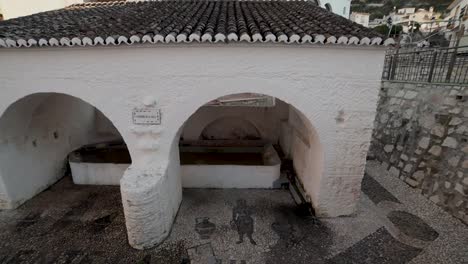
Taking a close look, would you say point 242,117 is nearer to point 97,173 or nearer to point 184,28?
→ point 184,28

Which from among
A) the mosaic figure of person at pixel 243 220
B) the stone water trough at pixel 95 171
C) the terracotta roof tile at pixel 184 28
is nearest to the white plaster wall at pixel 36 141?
the stone water trough at pixel 95 171

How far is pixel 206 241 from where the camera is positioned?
4906 mm

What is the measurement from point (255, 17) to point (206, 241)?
545cm

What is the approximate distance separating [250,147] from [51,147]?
6246 millimetres

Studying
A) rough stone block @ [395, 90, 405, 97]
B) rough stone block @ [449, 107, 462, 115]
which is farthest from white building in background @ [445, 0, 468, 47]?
rough stone block @ [449, 107, 462, 115]

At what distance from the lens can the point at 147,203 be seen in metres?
4.42

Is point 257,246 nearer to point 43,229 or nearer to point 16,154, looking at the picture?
point 43,229

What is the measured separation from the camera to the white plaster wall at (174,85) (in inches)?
177

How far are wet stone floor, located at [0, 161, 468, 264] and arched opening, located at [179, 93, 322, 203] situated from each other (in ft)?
1.54

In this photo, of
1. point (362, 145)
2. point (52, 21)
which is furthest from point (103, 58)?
point (362, 145)

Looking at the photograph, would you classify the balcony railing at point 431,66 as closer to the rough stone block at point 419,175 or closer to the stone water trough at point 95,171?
the rough stone block at point 419,175

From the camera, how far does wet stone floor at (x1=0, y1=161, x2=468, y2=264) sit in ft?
14.8

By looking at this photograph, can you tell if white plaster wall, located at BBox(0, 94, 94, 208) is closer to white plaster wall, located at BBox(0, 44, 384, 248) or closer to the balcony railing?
white plaster wall, located at BBox(0, 44, 384, 248)

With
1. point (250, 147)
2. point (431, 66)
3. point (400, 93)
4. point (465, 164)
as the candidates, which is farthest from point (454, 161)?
point (250, 147)
